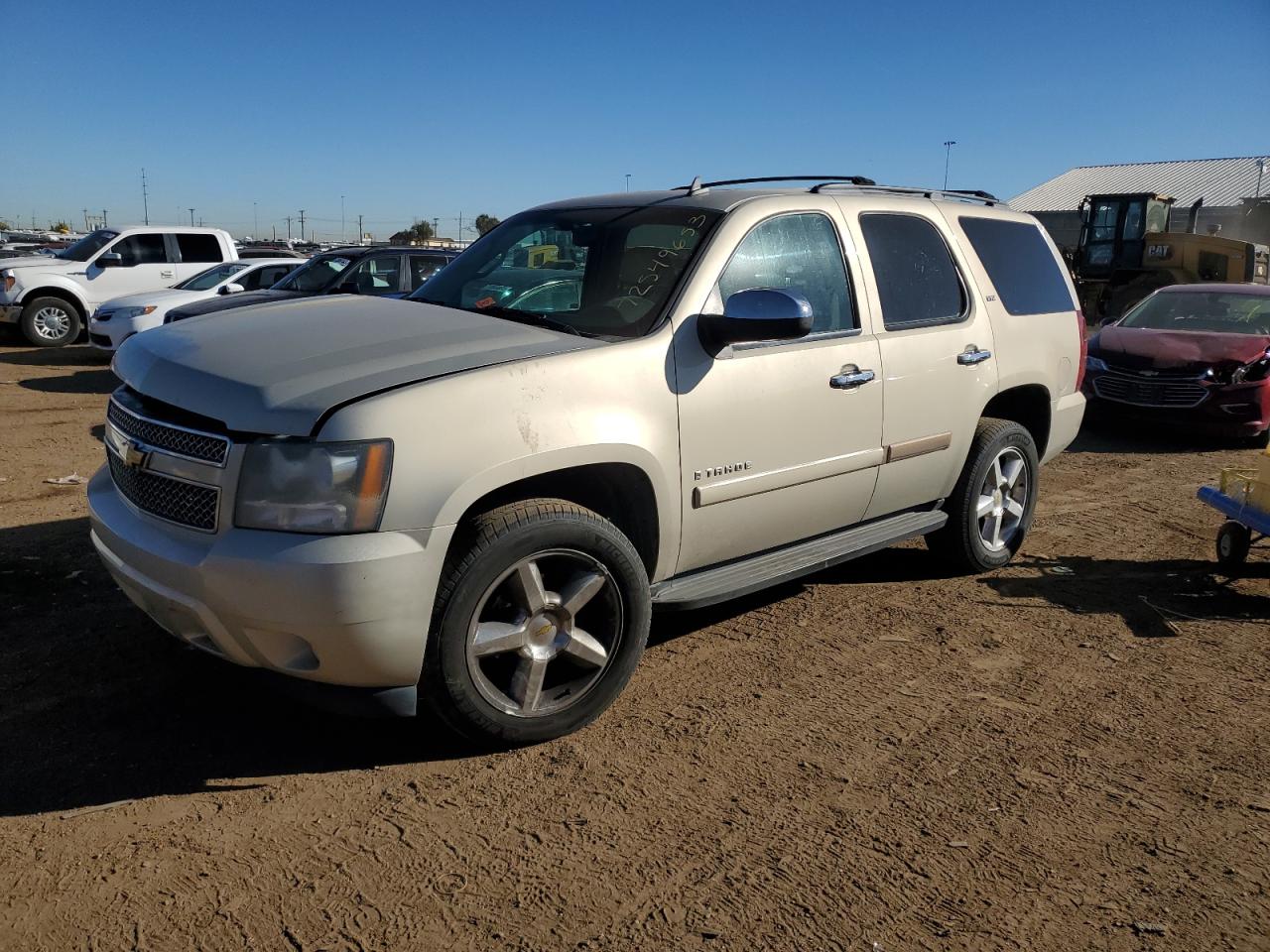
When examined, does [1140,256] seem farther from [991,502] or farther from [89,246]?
[89,246]

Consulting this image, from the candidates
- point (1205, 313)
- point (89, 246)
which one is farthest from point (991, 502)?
point (89, 246)

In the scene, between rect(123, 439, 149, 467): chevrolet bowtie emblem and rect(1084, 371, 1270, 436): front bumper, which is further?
rect(1084, 371, 1270, 436): front bumper

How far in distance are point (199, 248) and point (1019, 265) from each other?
14.2 metres

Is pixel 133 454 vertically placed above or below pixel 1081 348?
below

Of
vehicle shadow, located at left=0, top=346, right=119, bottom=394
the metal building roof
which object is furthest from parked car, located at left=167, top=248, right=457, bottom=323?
the metal building roof

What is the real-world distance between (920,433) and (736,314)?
4.73 ft

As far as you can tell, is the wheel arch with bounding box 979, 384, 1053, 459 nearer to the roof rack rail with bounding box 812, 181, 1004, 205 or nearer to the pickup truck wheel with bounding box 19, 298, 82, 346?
the roof rack rail with bounding box 812, 181, 1004, 205

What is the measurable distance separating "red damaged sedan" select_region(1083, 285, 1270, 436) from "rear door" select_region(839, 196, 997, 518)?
4.38 meters

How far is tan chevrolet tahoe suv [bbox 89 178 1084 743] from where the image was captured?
9.62 ft

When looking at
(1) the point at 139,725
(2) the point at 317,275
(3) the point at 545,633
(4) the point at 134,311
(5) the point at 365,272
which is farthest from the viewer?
(4) the point at 134,311

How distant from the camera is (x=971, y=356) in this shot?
4.88 metres

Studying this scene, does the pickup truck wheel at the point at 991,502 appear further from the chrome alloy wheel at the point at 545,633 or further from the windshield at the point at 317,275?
the windshield at the point at 317,275

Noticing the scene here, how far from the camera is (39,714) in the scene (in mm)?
3545

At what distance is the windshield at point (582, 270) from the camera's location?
3.87 m
